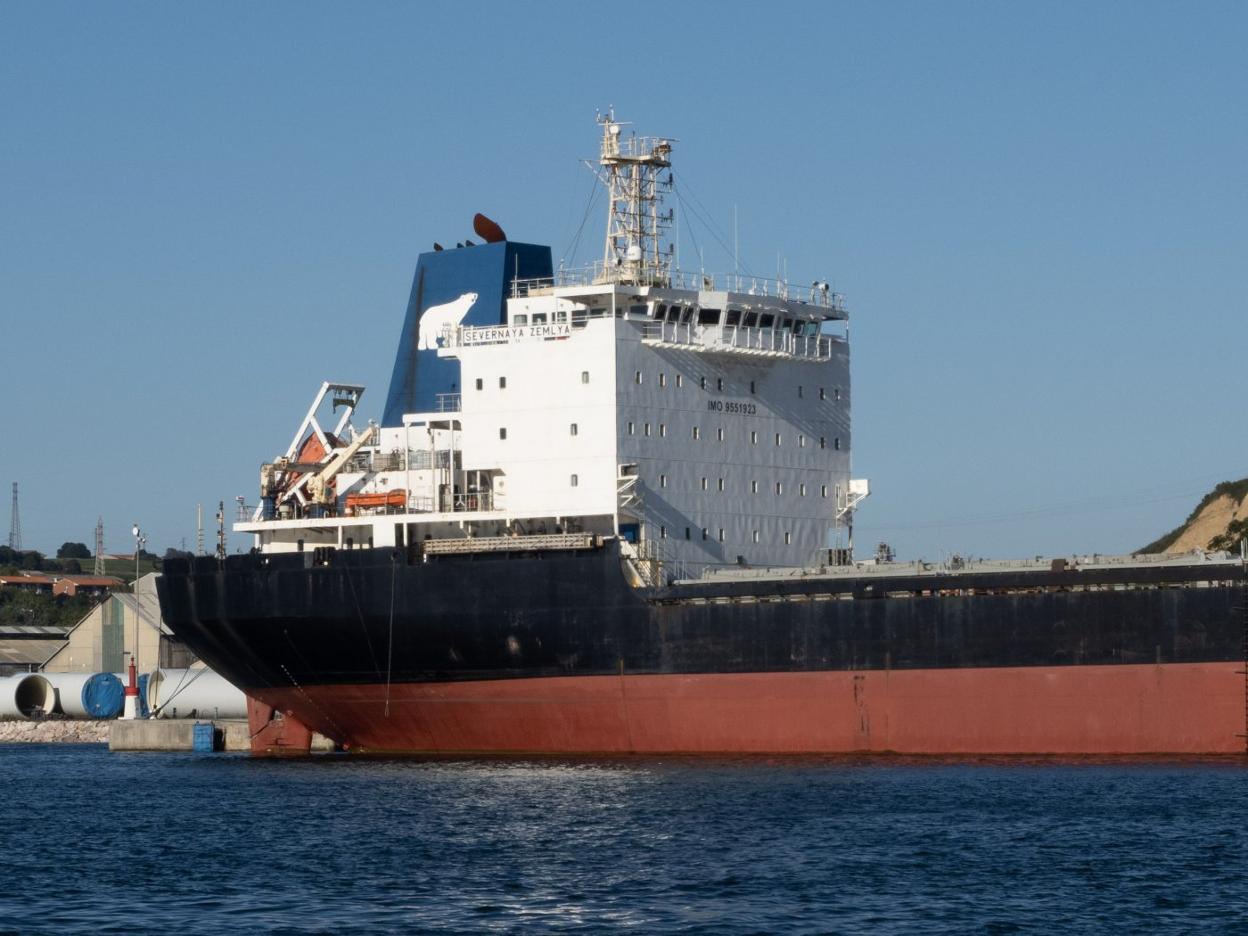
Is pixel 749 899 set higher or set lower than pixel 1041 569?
lower

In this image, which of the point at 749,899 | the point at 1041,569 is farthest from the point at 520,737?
the point at 749,899

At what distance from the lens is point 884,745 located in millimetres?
31859

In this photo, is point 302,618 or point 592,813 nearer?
point 592,813

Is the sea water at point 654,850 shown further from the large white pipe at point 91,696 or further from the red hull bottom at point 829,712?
the large white pipe at point 91,696

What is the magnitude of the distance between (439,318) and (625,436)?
6.09 m

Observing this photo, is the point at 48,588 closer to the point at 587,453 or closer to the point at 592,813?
the point at 587,453

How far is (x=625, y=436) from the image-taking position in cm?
3478

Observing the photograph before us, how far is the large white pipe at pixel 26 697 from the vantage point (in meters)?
56.5

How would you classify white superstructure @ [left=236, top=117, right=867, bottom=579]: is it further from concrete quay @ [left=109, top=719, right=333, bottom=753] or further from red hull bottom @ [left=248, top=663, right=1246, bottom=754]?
concrete quay @ [left=109, top=719, right=333, bottom=753]

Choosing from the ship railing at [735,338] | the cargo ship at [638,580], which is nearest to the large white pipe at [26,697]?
the cargo ship at [638,580]

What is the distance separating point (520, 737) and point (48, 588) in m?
102

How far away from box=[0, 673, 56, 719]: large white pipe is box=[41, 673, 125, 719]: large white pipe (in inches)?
13.5

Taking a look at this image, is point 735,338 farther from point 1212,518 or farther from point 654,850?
point 1212,518

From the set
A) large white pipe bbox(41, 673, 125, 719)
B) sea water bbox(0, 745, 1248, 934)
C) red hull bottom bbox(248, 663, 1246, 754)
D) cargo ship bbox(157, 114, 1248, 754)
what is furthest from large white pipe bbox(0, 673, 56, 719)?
sea water bbox(0, 745, 1248, 934)
